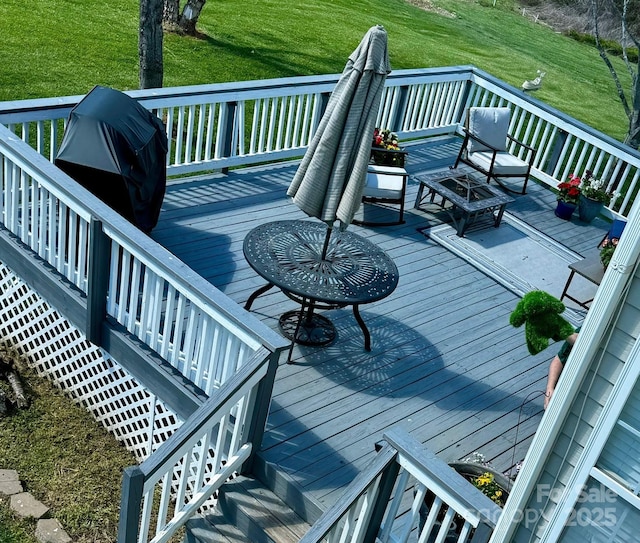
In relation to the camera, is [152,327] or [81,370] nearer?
[152,327]

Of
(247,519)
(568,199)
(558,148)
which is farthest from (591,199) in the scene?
(247,519)

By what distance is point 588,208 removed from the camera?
8586 mm

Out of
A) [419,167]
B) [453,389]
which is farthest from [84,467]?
[419,167]

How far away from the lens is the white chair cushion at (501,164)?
28.8 feet

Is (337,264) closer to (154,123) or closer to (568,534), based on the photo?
(154,123)

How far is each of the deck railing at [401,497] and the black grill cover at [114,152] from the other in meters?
3.21

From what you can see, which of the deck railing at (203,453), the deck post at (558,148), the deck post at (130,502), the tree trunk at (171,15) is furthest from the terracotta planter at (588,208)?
the tree trunk at (171,15)

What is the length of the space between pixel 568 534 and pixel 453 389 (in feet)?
8.36

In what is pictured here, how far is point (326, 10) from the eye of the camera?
20094mm

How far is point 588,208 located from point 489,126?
4.68ft

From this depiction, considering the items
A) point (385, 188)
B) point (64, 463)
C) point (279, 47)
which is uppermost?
point (385, 188)

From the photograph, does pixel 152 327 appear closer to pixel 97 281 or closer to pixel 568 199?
pixel 97 281

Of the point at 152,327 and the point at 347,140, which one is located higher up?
the point at 347,140

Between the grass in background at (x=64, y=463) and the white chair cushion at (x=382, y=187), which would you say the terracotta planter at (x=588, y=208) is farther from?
the grass in background at (x=64, y=463)
